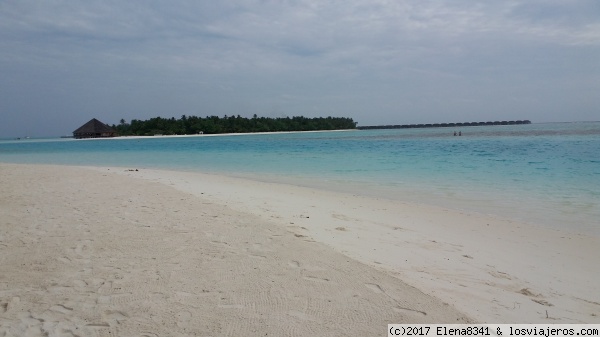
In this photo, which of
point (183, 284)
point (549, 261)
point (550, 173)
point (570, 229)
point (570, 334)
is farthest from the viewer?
point (550, 173)

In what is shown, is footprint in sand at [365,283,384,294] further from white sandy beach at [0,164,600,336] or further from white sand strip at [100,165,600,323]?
white sand strip at [100,165,600,323]

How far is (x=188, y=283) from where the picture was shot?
3326 millimetres

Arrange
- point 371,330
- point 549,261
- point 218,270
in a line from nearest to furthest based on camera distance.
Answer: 1. point 371,330
2. point 218,270
3. point 549,261

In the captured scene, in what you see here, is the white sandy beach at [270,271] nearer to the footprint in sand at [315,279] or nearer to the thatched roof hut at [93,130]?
the footprint in sand at [315,279]

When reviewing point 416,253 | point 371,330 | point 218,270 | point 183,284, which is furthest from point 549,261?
point 183,284

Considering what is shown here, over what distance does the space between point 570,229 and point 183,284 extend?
20.1 ft

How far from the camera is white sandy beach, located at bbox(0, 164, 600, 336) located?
278cm

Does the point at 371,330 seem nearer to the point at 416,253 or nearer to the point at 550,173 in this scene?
the point at 416,253

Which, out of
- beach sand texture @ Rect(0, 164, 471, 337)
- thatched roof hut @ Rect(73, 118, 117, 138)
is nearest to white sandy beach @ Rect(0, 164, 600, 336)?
beach sand texture @ Rect(0, 164, 471, 337)

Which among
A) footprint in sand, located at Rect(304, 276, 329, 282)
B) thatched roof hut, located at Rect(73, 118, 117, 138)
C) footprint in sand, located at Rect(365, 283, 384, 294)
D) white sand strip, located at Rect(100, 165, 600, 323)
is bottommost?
white sand strip, located at Rect(100, 165, 600, 323)

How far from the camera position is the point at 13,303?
9.62 ft

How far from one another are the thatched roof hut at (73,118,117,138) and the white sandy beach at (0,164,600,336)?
8607cm

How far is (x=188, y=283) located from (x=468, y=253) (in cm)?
348

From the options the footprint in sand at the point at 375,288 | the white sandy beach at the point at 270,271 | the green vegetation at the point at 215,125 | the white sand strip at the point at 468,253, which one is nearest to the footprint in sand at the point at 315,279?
the white sandy beach at the point at 270,271
